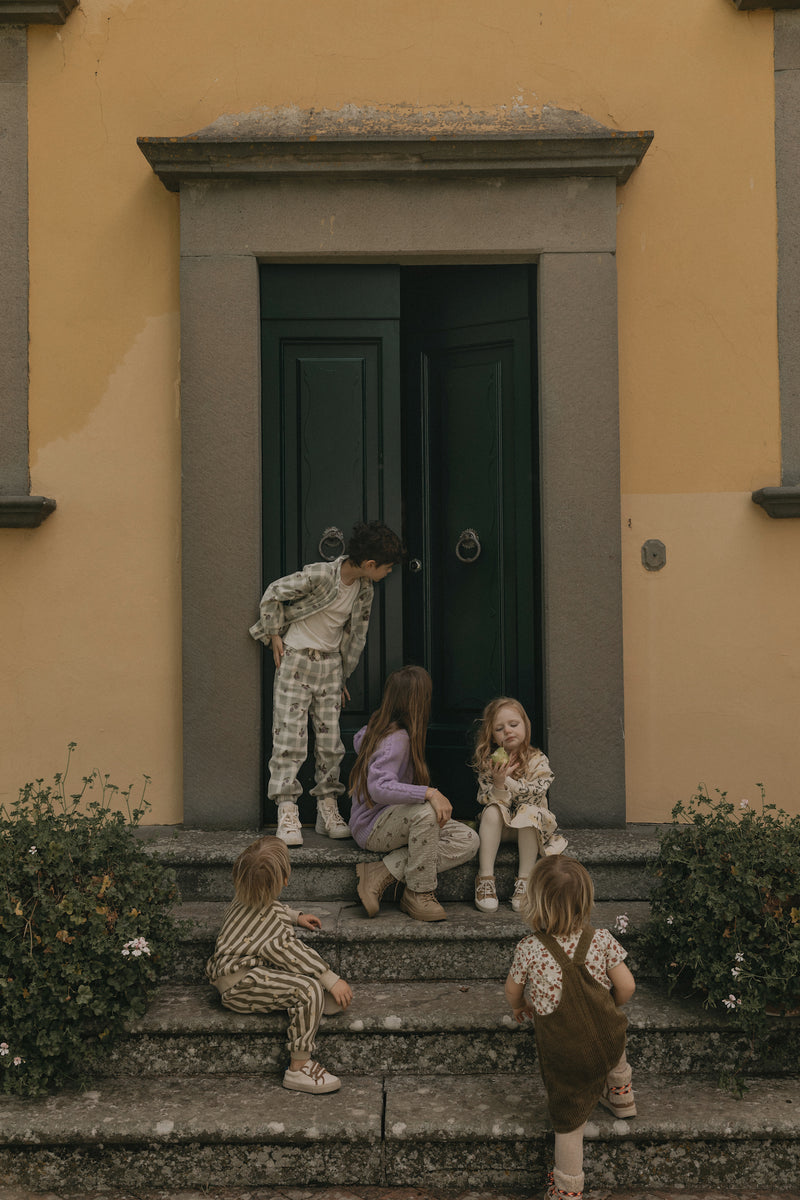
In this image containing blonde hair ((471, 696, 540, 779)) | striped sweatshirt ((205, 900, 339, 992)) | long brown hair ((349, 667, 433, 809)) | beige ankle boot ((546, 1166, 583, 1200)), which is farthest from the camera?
blonde hair ((471, 696, 540, 779))

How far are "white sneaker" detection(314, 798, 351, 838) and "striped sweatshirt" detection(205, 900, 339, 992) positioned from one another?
1082mm

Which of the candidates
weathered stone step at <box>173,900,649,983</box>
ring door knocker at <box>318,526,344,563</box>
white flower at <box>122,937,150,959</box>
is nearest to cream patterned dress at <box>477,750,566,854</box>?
weathered stone step at <box>173,900,649,983</box>

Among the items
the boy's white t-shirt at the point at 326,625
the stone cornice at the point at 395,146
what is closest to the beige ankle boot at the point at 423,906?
the boy's white t-shirt at the point at 326,625

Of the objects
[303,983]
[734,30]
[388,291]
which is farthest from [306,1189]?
[734,30]

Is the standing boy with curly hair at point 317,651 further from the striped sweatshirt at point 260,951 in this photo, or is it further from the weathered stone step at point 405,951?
the striped sweatshirt at point 260,951

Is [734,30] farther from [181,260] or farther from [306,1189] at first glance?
[306,1189]

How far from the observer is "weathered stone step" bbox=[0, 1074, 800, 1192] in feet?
10.2

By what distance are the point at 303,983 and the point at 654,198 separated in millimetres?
3833

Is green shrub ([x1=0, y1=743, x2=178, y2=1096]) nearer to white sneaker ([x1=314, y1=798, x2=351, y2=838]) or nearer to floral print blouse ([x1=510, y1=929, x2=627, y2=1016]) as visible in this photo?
white sneaker ([x1=314, y1=798, x2=351, y2=838])

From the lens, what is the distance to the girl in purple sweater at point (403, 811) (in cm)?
405

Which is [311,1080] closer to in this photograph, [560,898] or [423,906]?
[423,906]

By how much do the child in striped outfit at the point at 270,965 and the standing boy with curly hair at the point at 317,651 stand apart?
1.01 meters

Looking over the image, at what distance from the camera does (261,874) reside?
348 centimetres

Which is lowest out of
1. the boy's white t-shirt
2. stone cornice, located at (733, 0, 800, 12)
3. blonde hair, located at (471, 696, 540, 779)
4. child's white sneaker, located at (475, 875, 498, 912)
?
child's white sneaker, located at (475, 875, 498, 912)
